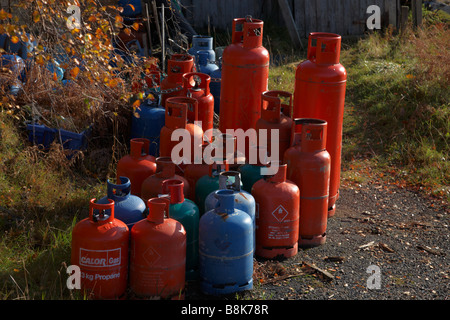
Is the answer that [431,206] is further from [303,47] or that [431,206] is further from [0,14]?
[303,47]

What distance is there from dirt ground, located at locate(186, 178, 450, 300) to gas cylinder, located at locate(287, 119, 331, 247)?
163 millimetres

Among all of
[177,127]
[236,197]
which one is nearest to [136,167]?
[177,127]

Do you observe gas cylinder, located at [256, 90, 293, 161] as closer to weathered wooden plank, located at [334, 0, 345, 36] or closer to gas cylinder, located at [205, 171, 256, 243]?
gas cylinder, located at [205, 171, 256, 243]

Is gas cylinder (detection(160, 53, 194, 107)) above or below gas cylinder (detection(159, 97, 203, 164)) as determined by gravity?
above

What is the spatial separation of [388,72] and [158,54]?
3.49m

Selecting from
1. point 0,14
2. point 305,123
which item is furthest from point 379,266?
point 0,14

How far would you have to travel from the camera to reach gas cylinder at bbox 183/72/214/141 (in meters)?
5.07

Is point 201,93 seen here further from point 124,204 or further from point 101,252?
A: point 101,252

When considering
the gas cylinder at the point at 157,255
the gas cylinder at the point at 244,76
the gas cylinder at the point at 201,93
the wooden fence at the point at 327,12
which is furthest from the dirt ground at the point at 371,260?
the wooden fence at the point at 327,12

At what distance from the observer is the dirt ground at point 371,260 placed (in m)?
3.63

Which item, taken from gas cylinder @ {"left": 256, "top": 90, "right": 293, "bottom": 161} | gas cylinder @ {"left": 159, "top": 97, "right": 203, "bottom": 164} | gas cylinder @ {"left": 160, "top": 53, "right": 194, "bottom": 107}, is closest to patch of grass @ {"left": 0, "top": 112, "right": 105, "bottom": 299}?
gas cylinder @ {"left": 159, "top": 97, "right": 203, "bottom": 164}

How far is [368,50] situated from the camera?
8930 millimetres

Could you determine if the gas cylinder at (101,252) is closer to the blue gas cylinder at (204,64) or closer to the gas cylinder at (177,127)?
the gas cylinder at (177,127)

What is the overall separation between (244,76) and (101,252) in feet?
7.56
